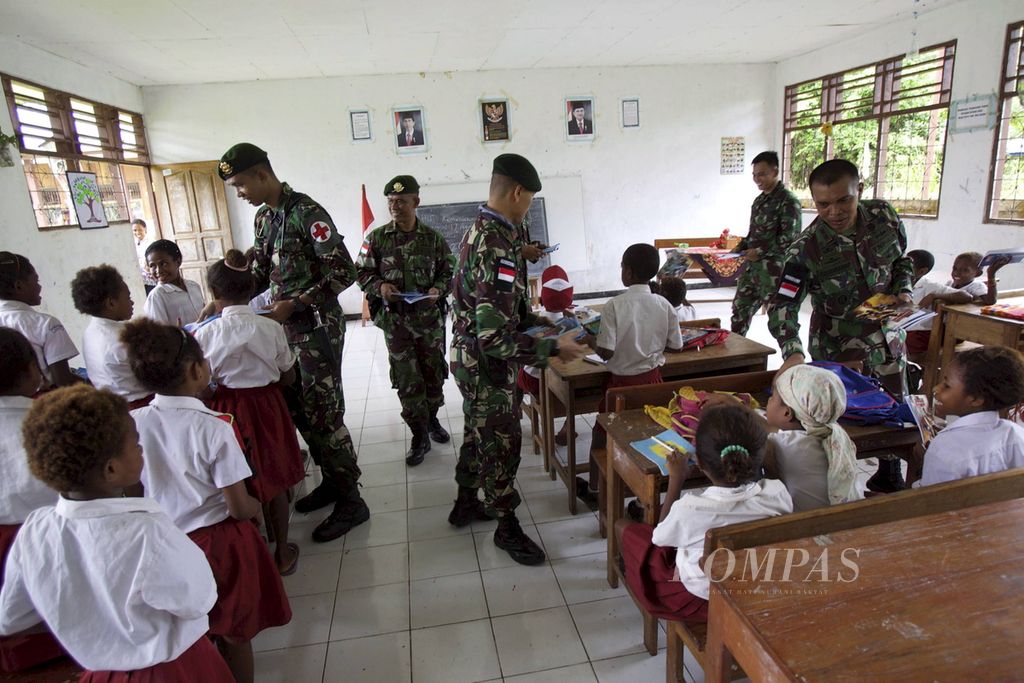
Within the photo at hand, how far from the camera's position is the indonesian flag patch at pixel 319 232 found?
254 centimetres

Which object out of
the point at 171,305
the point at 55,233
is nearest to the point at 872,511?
the point at 171,305

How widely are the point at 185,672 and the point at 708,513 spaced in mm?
1205

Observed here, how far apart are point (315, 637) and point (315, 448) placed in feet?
2.88

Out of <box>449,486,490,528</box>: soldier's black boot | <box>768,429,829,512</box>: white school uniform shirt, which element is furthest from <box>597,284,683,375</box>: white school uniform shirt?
<box>768,429,829,512</box>: white school uniform shirt

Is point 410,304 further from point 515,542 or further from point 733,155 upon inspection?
point 733,155

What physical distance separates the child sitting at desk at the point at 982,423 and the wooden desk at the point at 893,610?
1.13ft

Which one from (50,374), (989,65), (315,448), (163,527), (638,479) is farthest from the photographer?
(989,65)

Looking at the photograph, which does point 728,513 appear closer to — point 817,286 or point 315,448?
point 817,286

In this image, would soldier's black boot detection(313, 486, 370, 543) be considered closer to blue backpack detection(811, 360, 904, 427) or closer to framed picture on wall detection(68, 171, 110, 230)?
blue backpack detection(811, 360, 904, 427)

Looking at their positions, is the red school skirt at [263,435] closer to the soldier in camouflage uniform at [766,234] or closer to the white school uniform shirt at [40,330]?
the white school uniform shirt at [40,330]

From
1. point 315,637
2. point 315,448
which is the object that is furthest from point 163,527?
point 315,448

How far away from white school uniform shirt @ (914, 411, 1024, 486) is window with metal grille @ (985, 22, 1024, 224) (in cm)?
467

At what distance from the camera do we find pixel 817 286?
2.54 metres

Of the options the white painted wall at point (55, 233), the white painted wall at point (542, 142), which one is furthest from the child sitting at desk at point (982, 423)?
the white painted wall at point (542, 142)
